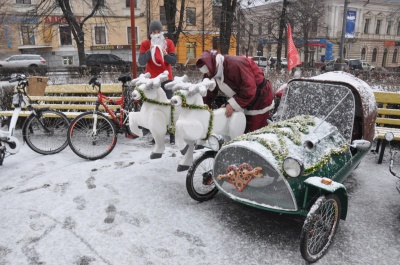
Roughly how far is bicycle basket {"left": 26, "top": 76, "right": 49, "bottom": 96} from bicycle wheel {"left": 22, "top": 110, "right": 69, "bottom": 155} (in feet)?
3.21

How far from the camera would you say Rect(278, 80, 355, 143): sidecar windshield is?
3.90m

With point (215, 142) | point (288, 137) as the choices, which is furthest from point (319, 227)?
point (215, 142)

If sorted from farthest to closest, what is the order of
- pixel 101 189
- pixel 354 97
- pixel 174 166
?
1. pixel 174 166
2. pixel 101 189
3. pixel 354 97

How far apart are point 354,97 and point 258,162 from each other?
1.66m

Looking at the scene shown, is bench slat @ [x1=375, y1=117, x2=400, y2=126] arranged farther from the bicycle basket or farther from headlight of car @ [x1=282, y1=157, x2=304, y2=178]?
the bicycle basket

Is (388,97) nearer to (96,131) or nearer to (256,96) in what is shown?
(256,96)

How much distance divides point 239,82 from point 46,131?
3.57 meters

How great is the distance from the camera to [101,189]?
14.1 ft

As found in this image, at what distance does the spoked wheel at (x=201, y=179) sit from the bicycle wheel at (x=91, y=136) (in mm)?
2068

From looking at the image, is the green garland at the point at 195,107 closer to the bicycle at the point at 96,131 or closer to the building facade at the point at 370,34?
the bicycle at the point at 96,131

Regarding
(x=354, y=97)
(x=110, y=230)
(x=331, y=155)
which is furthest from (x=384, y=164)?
(x=110, y=230)

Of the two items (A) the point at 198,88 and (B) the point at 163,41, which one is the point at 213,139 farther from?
(B) the point at 163,41

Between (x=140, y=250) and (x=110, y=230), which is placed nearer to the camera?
(x=140, y=250)

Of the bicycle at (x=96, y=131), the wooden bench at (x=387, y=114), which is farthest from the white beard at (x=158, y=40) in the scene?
the wooden bench at (x=387, y=114)
